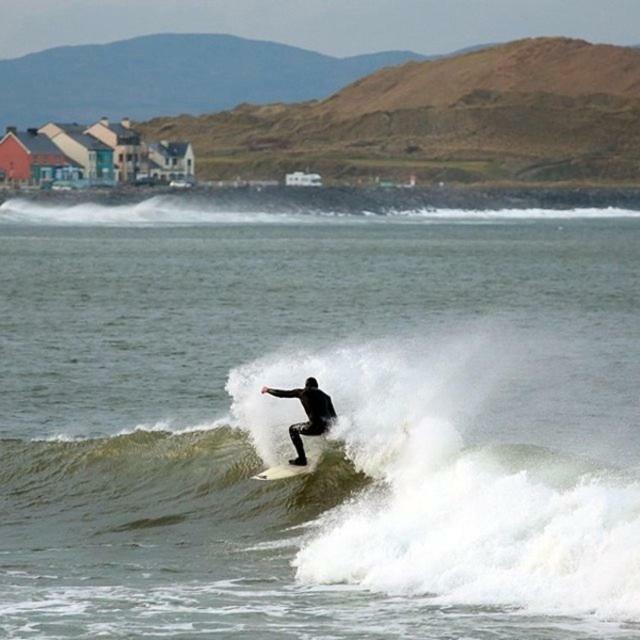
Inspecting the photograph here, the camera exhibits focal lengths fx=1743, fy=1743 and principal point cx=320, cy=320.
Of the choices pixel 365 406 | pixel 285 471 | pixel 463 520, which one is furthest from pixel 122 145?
pixel 463 520

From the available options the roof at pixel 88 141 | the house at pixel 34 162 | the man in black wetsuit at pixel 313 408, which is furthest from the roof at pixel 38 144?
the man in black wetsuit at pixel 313 408

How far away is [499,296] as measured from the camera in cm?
5794

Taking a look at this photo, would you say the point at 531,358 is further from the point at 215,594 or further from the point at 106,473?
the point at 215,594

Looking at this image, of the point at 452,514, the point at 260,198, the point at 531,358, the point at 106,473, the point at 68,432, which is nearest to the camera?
the point at 452,514

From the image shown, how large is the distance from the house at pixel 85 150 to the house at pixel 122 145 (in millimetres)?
991

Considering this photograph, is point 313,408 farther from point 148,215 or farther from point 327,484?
point 148,215

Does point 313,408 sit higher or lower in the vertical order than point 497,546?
higher

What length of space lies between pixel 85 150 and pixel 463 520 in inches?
6788

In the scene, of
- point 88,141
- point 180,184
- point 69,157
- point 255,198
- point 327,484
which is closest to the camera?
point 327,484

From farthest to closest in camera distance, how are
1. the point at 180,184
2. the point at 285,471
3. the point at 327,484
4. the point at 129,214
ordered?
the point at 180,184
the point at 129,214
the point at 285,471
the point at 327,484

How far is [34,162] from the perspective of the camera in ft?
600

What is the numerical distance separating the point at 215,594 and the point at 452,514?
2.51 meters

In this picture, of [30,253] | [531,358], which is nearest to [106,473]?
[531,358]

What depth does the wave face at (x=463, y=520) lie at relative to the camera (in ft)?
45.6
